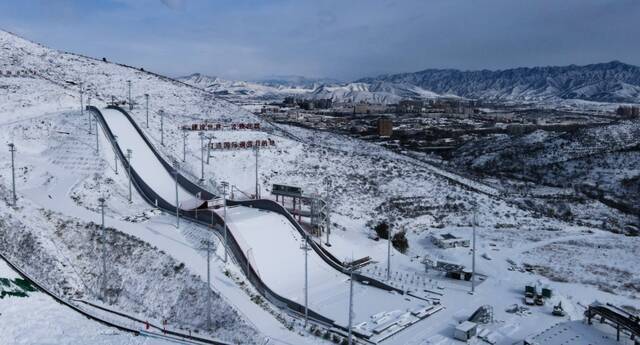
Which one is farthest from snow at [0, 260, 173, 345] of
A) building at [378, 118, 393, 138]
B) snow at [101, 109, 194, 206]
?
building at [378, 118, 393, 138]

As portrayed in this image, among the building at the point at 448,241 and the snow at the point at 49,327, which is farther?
the building at the point at 448,241

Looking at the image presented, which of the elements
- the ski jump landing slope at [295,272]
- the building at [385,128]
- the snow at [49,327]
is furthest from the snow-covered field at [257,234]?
the building at [385,128]

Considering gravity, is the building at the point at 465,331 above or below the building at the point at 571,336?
above

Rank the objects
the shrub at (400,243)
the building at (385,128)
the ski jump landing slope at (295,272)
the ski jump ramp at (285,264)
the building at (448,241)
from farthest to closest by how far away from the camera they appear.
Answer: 1. the building at (385,128)
2. the building at (448,241)
3. the shrub at (400,243)
4. the ski jump landing slope at (295,272)
5. the ski jump ramp at (285,264)

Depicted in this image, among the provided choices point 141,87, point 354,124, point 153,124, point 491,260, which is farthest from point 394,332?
point 354,124

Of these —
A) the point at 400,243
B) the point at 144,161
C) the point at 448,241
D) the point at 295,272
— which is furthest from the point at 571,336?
the point at 144,161

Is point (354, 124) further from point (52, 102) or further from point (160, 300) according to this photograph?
point (160, 300)

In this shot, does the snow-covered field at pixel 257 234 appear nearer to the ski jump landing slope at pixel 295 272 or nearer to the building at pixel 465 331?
the ski jump landing slope at pixel 295 272
